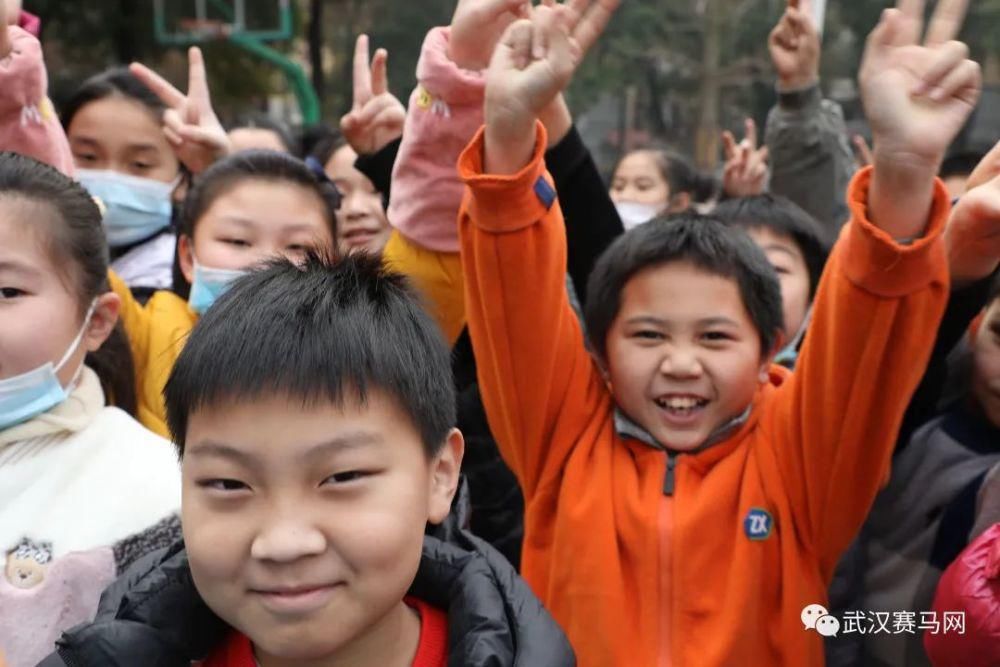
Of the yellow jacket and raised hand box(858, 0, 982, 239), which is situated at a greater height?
raised hand box(858, 0, 982, 239)

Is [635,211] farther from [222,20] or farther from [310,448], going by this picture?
[222,20]

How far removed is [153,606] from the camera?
1553 millimetres

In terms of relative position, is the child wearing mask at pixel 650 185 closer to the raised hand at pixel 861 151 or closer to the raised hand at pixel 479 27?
the raised hand at pixel 861 151

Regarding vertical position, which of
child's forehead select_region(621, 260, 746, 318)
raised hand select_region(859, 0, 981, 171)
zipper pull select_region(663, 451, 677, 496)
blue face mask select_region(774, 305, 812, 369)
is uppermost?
raised hand select_region(859, 0, 981, 171)

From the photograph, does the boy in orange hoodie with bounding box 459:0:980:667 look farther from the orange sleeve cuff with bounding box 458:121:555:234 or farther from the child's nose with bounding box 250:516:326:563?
the child's nose with bounding box 250:516:326:563

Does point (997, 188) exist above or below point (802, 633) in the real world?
above

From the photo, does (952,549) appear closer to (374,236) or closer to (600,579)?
(600,579)

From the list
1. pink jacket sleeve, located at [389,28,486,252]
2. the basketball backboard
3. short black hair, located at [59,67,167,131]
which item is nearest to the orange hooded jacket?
pink jacket sleeve, located at [389,28,486,252]

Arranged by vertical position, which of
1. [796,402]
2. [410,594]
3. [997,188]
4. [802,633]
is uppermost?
[997,188]

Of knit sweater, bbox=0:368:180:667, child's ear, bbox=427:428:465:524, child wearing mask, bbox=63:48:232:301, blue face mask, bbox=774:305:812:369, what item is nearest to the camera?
child's ear, bbox=427:428:465:524

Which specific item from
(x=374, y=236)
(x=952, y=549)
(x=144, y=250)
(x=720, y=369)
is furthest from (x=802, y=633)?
(x=144, y=250)

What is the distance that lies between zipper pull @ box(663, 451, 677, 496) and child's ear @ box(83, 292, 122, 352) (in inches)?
42.7

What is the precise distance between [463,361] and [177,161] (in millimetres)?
1302

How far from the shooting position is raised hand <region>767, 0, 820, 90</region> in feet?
11.2
